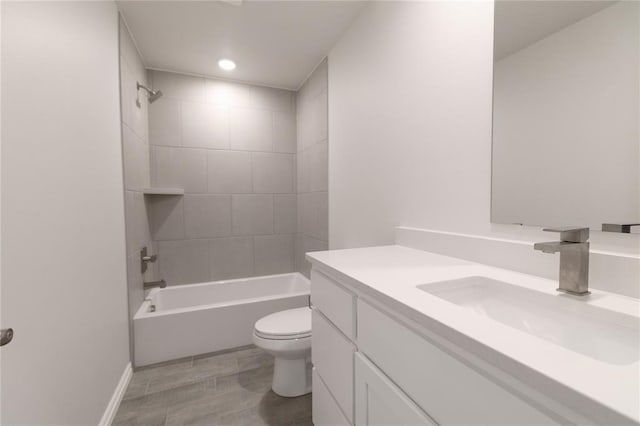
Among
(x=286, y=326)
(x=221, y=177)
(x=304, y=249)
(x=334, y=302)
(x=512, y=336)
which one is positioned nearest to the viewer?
(x=512, y=336)

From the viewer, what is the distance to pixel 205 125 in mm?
2680

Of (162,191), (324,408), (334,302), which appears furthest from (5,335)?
(162,191)

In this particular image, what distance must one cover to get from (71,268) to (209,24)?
1735 millimetres

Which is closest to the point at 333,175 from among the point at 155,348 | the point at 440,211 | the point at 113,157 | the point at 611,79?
the point at 440,211

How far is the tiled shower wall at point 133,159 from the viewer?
187cm

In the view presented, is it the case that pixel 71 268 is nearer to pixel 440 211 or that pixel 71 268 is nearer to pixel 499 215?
pixel 440 211

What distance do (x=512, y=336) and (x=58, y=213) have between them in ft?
4.73

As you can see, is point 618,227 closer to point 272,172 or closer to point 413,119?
point 413,119

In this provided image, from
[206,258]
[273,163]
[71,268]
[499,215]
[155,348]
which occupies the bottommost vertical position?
[155,348]

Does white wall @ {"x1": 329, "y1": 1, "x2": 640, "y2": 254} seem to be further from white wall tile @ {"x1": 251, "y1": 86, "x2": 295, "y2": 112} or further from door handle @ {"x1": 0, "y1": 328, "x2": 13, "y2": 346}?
door handle @ {"x1": 0, "y1": 328, "x2": 13, "y2": 346}

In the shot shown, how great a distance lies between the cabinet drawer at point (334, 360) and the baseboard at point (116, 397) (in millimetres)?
1150

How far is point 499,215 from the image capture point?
1038 millimetres

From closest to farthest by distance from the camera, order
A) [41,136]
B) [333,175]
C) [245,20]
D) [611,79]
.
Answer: [611,79], [41,136], [245,20], [333,175]

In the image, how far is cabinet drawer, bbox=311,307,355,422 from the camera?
933 millimetres
